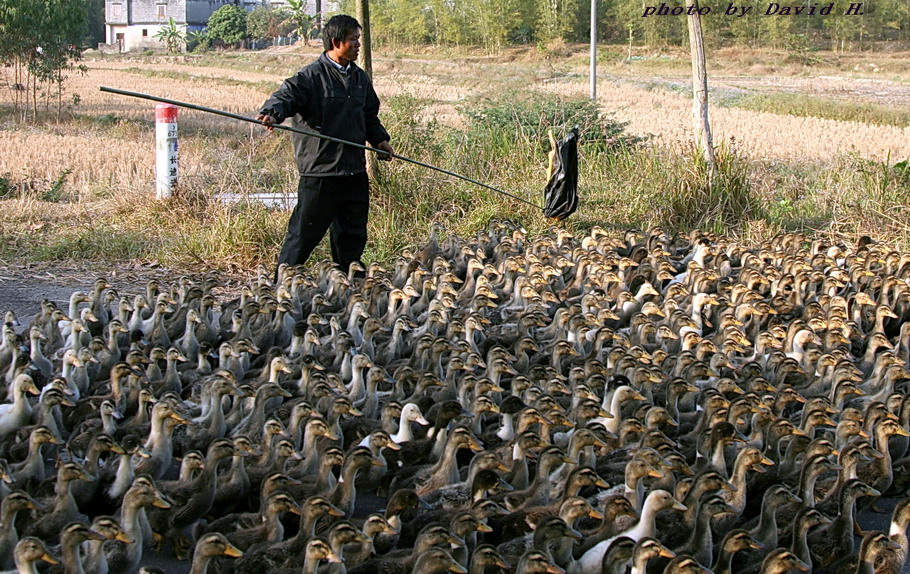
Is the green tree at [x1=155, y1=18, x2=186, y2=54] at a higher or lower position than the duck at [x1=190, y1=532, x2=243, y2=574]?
higher

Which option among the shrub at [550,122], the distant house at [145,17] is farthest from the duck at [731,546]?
the distant house at [145,17]

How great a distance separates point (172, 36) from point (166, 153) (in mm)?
60623

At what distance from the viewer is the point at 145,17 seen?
7906cm

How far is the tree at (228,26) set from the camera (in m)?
70.8

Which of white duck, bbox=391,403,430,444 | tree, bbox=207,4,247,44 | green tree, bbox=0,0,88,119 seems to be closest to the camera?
white duck, bbox=391,403,430,444

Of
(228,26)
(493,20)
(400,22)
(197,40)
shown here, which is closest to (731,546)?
(493,20)

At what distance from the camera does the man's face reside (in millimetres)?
8914

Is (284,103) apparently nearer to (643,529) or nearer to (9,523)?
(9,523)

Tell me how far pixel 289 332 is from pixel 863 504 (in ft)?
13.6

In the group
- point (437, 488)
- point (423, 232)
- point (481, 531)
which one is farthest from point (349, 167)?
point (481, 531)

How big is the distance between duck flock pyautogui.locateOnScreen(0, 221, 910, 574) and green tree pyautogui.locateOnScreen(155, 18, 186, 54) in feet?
205

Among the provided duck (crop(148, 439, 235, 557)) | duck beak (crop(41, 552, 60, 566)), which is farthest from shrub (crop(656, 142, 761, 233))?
duck beak (crop(41, 552, 60, 566))

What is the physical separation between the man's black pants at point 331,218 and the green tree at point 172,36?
60.8 metres

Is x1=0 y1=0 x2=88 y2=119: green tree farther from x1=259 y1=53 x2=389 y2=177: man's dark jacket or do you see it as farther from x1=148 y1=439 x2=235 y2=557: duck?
x1=148 y1=439 x2=235 y2=557: duck
